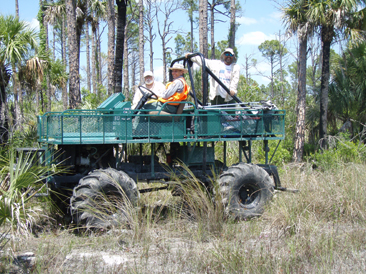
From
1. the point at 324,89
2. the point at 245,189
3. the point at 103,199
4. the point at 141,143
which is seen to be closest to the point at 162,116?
the point at 141,143

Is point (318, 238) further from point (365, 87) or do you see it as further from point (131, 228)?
point (365, 87)

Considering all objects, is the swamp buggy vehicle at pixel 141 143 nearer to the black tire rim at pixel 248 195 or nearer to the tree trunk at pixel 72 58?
the black tire rim at pixel 248 195

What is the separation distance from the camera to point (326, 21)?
1480cm

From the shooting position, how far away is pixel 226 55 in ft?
24.4

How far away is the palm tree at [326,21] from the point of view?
14422 millimetres

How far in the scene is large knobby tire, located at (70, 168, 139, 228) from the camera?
5.36m

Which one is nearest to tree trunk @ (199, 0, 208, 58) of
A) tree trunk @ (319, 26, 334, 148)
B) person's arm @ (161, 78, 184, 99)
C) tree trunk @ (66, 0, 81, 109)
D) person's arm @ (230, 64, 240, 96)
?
tree trunk @ (66, 0, 81, 109)

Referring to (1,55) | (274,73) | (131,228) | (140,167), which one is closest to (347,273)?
(131,228)

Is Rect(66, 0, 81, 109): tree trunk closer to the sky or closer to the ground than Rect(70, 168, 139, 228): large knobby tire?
closer to the sky

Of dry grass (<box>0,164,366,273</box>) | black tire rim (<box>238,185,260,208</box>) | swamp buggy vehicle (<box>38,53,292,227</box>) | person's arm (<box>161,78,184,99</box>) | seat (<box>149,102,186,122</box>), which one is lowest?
dry grass (<box>0,164,366,273</box>)

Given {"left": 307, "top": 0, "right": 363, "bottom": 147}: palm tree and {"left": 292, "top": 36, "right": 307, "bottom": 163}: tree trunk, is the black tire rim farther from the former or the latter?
{"left": 307, "top": 0, "right": 363, "bottom": 147}: palm tree

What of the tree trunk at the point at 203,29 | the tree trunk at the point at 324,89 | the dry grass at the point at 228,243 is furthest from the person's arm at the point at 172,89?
the tree trunk at the point at 324,89

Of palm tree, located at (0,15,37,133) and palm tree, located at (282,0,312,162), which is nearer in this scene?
palm tree, located at (0,15,37,133)

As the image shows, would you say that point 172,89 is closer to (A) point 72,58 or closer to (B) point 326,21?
(A) point 72,58
